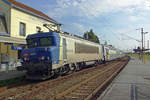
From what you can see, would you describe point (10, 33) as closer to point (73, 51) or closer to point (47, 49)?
point (73, 51)

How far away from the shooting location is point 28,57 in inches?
392

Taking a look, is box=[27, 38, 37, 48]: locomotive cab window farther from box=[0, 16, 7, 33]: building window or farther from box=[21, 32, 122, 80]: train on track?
box=[0, 16, 7, 33]: building window

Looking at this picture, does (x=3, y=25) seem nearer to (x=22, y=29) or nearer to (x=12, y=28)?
(x=12, y=28)

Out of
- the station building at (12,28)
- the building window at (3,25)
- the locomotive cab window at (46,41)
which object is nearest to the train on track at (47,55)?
the locomotive cab window at (46,41)

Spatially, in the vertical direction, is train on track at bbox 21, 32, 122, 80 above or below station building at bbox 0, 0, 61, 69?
below

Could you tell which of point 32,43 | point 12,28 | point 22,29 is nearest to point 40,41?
point 32,43

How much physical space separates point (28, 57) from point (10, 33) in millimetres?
9410

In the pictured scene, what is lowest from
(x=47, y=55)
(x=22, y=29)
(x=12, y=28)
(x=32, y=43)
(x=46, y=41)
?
(x=47, y=55)

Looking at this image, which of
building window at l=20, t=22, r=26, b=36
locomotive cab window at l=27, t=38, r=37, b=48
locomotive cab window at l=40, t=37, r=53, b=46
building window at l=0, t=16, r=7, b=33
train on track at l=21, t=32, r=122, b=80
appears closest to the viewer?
train on track at l=21, t=32, r=122, b=80

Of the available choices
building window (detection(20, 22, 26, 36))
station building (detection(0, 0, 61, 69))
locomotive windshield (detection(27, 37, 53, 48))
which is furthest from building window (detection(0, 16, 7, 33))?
locomotive windshield (detection(27, 37, 53, 48))

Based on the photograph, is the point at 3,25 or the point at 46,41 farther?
the point at 3,25

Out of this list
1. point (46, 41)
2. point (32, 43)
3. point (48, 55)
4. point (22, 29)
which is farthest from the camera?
point (22, 29)

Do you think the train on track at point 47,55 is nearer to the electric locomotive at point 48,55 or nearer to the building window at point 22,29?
the electric locomotive at point 48,55

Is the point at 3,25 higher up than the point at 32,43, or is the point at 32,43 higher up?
the point at 3,25
